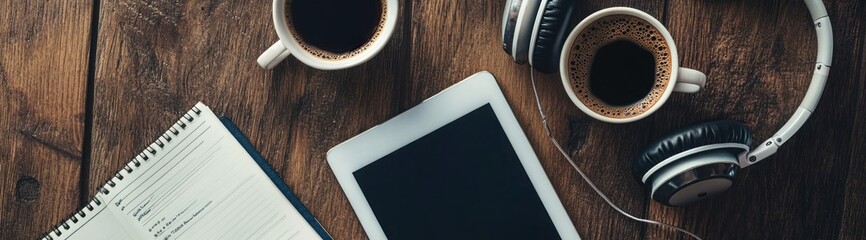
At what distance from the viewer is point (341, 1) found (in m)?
0.82

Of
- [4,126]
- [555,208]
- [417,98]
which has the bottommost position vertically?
[555,208]

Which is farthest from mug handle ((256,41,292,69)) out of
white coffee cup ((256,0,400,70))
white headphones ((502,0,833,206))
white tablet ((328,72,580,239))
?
white headphones ((502,0,833,206))

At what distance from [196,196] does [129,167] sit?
78 millimetres

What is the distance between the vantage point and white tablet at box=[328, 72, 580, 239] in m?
0.86

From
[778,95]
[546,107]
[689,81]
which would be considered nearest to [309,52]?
[546,107]

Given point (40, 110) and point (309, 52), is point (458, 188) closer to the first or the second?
point (309, 52)

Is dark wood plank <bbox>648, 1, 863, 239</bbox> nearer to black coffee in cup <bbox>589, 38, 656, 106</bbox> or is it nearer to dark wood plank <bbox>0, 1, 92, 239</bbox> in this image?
black coffee in cup <bbox>589, 38, 656, 106</bbox>

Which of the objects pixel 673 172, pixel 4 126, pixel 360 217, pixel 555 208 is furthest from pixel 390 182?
pixel 4 126

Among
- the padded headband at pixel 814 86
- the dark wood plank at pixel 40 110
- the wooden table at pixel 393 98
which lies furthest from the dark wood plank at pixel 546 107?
the dark wood plank at pixel 40 110

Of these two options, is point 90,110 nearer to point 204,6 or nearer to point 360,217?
point 204,6

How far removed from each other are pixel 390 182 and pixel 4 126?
16.7 inches

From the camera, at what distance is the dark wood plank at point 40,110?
87 centimetres

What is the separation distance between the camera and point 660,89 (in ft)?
2.63

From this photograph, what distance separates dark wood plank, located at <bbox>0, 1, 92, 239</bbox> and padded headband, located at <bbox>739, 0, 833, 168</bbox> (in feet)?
2.32
